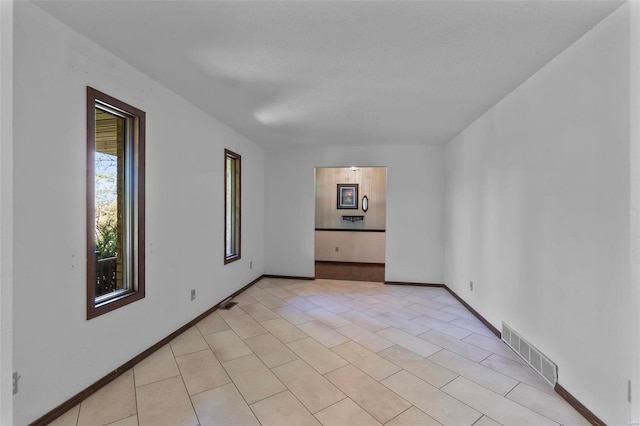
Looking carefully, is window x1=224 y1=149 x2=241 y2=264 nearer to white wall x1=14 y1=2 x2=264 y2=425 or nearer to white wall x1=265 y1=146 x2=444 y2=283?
white wall x1=265 y1=146 x2=444 y2=283

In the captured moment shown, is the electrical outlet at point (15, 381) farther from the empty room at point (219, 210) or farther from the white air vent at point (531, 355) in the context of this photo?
the white air vent at point (531, 355)

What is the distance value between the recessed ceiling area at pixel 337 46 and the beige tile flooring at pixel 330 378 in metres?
2.59

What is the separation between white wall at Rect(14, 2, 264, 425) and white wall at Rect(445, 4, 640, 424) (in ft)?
11.5

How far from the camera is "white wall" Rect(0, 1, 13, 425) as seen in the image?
3.93 ft

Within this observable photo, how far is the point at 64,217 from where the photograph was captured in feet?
6.41

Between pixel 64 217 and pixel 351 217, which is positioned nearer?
pixel 64 217

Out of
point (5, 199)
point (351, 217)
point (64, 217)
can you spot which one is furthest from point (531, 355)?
point (351, 217)

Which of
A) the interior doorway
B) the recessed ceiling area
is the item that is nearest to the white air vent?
the recessed ceiling area

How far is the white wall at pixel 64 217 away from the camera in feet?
5.67

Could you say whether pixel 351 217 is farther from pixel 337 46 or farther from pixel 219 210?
pixel 337 46

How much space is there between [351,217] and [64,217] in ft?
21.5

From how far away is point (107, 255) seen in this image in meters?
2.66

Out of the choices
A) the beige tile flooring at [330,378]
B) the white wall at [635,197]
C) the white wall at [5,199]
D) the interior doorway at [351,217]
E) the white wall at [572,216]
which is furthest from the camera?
the interior doorway at [351,217]

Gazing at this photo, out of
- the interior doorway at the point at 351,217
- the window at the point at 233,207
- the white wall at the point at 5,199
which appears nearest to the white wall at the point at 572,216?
the white wall at the point at 5,199
